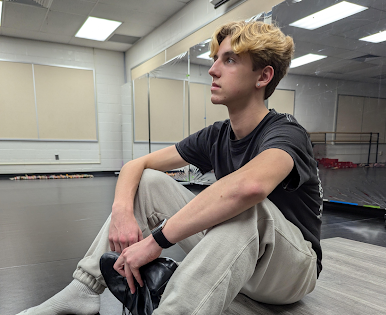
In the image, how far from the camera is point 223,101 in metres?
0.90

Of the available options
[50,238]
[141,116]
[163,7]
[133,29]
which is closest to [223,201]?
[50,238]

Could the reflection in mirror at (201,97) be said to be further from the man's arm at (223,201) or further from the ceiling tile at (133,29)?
the man's arm at (223,201)

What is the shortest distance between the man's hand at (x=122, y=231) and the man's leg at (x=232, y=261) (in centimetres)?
23

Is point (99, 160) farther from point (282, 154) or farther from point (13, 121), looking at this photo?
point (282, 154)

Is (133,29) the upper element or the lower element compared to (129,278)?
upper

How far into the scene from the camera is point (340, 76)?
7.52 feet

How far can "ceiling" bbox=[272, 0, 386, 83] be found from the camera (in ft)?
6.63

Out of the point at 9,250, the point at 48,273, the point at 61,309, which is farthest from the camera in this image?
the point at 9,250

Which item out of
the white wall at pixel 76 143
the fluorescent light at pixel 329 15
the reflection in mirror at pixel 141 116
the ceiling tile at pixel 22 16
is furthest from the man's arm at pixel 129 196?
the white wall at pixel 76 143

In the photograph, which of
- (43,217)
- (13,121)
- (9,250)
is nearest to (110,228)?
(9,250)

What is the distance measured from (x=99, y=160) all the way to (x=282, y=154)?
6067 millimetres

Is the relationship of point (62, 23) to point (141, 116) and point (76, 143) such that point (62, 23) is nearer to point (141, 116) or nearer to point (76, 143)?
point (141, 116)

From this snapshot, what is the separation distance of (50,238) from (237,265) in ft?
5.24

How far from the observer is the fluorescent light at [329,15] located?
2059 mm
